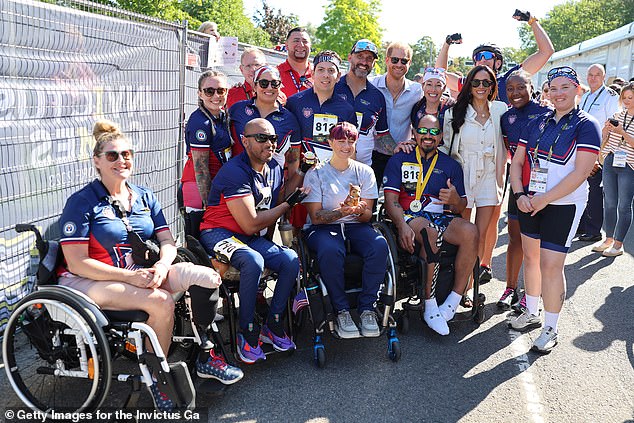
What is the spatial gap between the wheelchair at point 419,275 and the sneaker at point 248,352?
1135 mm

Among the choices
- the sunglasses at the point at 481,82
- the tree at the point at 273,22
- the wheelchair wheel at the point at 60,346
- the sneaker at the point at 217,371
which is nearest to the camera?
the wheelchair wheel at the point at 60,346

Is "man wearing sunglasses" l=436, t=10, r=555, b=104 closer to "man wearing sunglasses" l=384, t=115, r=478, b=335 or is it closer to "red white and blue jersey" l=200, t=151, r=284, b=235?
"man wearing sunglasses" l=384, t=115, r=478, b=335

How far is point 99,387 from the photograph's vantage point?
2754 mm

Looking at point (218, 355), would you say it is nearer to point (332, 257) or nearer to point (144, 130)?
point (332, 257)

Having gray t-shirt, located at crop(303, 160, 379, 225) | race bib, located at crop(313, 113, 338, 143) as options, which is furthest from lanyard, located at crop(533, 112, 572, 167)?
race bib, located at crop(313, 113, 338, 143)

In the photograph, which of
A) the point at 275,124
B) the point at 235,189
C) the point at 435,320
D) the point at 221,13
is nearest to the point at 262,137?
the point at 235,189

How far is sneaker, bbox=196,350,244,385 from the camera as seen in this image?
3.24 m

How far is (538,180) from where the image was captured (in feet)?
13.1

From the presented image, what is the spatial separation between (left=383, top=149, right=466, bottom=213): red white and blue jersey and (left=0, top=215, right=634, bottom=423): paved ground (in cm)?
98

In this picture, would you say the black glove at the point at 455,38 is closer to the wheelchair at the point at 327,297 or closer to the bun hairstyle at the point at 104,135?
the wheelchair at the point at 327,297

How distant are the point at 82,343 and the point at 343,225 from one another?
79.4 inches

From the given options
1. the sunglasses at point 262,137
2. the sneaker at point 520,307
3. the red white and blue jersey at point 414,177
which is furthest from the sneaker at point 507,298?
the sunglasses at point 262,137

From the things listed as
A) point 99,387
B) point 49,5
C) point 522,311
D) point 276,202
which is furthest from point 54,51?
point 522,311

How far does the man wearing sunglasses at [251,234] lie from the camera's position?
11.6 ft
